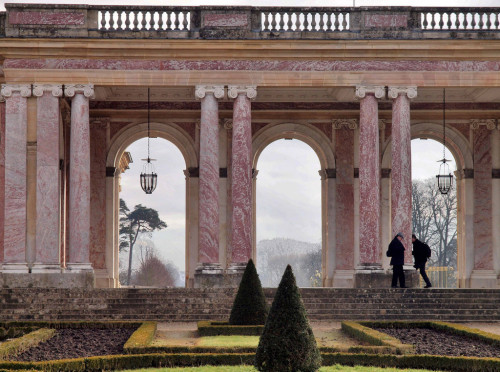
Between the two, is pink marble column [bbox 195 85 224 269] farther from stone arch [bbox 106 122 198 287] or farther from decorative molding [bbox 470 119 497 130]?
decorative molding [bbox 470 119 497 130]

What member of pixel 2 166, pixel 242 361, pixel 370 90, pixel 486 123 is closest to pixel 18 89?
pixel 2 166

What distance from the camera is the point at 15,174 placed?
104 feet

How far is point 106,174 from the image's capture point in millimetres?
37375

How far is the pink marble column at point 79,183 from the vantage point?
31.5 m

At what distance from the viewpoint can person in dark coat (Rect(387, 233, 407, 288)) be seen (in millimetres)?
29844

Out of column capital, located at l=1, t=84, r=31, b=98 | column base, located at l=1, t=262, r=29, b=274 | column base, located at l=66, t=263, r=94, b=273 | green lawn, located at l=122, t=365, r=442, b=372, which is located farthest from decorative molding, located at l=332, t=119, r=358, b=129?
green lawn, located at l=122, t=365, r=442, b=372

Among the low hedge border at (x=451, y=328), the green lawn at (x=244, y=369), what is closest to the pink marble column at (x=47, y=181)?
the low hedge border at (x=451, y=328)

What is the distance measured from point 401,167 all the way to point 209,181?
22.4 feet

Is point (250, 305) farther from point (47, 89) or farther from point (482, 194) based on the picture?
point (482, 194)

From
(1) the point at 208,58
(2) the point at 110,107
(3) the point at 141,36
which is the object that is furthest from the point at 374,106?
(2) the point at 110,107

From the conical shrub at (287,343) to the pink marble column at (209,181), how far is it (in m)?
16.2

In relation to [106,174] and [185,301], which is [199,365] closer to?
[185,301]

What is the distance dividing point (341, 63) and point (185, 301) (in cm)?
1050

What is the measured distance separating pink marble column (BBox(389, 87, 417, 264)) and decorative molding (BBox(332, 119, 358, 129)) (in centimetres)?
517
